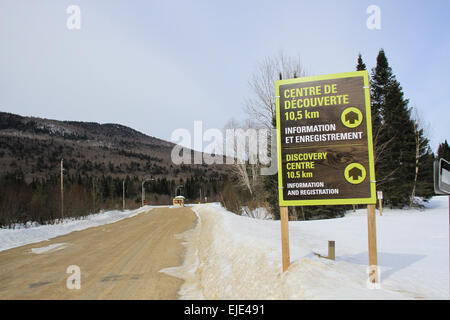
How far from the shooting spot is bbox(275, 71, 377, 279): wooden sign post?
224 inches

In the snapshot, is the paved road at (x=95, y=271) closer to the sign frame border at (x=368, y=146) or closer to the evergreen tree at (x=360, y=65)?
the sign frame border at (x=368, y=146)

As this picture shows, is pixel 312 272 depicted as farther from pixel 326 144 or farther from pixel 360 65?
pixel 360 65

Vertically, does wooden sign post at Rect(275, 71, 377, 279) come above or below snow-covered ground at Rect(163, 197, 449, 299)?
above

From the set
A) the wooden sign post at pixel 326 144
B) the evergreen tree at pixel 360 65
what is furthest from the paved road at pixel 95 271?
the evergreen tree at pixel 360 65

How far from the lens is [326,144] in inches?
232

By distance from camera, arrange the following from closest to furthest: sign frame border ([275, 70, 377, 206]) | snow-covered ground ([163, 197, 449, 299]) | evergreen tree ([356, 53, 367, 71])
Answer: snow-covered ground ([163, 197, 449, 299]) → sign frame border ([275, 70, 377, 206]) → evergreen tree ([356, 53, 367, 71])

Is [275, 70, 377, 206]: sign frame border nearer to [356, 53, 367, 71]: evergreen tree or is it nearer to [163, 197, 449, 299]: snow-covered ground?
[163, 197, 449, 299]: snow-covered ground

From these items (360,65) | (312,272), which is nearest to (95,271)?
(312,272)

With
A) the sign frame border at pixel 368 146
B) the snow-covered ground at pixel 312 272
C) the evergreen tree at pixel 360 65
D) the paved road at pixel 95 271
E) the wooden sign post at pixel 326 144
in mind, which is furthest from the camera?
the evergreen tree at pixel 360 65

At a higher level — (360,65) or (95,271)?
(360,65)

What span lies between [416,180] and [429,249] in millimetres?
26914

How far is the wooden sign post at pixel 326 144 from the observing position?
18.7 feet

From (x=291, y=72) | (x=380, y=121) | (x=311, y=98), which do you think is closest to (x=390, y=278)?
(x=311, y=98)

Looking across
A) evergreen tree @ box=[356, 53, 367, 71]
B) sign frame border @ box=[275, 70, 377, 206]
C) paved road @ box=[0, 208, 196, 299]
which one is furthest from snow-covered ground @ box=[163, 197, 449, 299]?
evergreen tree @ box=[356, 53, 367, 71]
